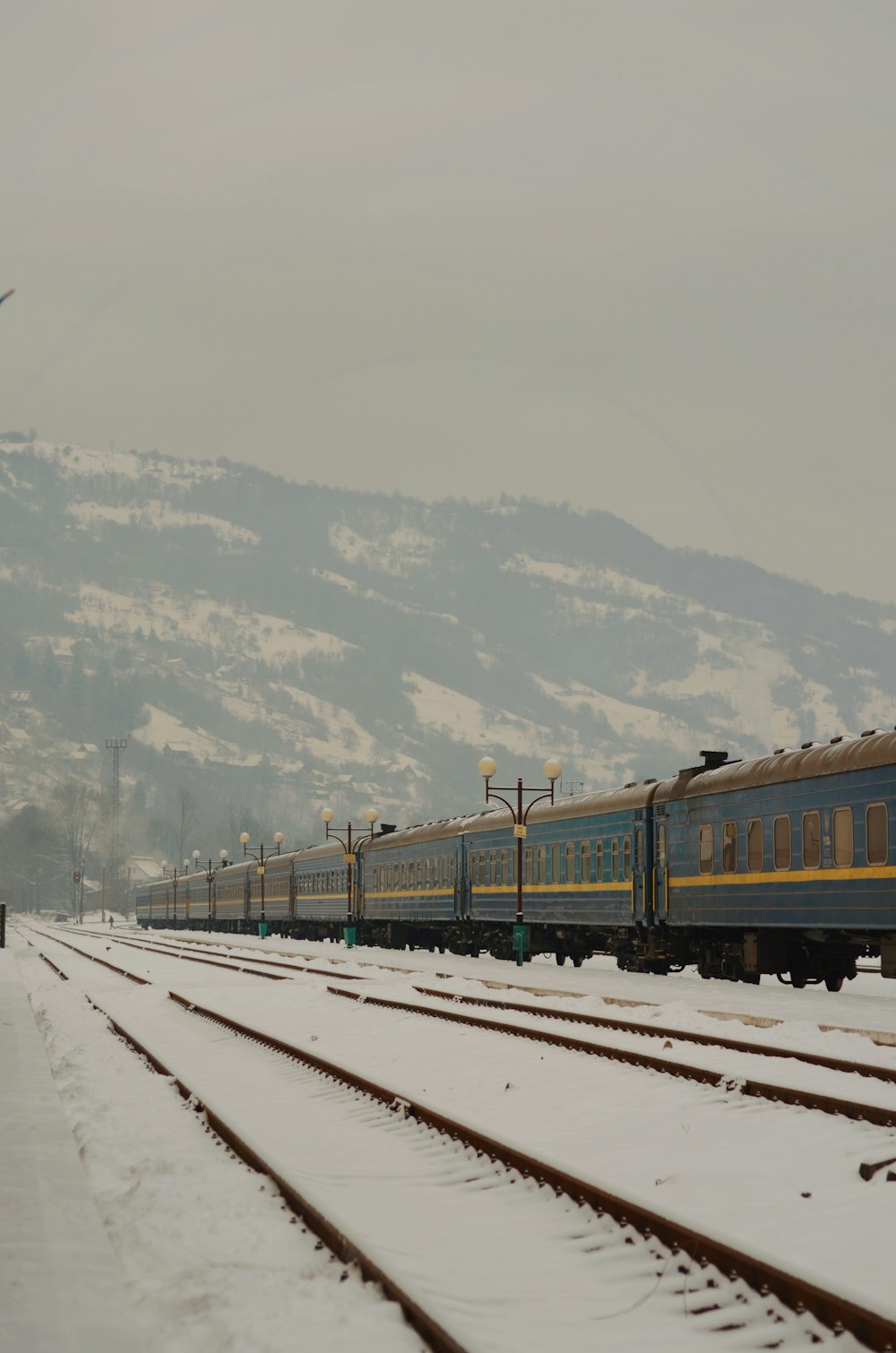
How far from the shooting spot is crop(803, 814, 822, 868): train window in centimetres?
2588

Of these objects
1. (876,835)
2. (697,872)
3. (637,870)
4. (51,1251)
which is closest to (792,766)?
(876,835)

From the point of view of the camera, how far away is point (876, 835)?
23953mm

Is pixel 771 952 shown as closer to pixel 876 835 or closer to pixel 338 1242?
pixel 876 835

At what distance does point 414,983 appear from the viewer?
1282 inches

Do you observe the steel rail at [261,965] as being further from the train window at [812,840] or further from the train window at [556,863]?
the train window at [812,840]

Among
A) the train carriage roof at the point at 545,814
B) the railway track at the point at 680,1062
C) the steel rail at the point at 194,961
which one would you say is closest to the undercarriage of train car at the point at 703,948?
the train carriage roof at the point at 545,814

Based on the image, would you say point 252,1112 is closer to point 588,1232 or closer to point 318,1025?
point 588,1232

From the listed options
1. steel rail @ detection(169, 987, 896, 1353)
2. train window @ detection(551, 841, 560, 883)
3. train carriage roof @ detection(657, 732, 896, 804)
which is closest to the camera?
steel rail @ detection(169, 987, 896, 1353)

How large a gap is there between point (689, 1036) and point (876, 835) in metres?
6.32

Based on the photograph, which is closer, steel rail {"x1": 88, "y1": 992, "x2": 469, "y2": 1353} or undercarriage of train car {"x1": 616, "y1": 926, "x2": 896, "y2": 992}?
steel rail {"x1": 88, "y1": 992, "x2": 469, "y2": 1353}

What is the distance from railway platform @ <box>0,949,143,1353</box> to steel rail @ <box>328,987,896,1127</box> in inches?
225

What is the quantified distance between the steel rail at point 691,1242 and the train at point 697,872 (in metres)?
12.6

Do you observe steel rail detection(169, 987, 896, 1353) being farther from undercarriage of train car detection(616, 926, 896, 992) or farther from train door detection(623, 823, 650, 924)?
train door detection(623, 823, 650, 924)

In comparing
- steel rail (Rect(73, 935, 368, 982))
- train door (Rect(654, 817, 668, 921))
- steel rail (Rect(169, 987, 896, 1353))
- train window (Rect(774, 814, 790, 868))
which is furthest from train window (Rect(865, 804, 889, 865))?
steel rail (Rect(73, 935, 368, 982))
